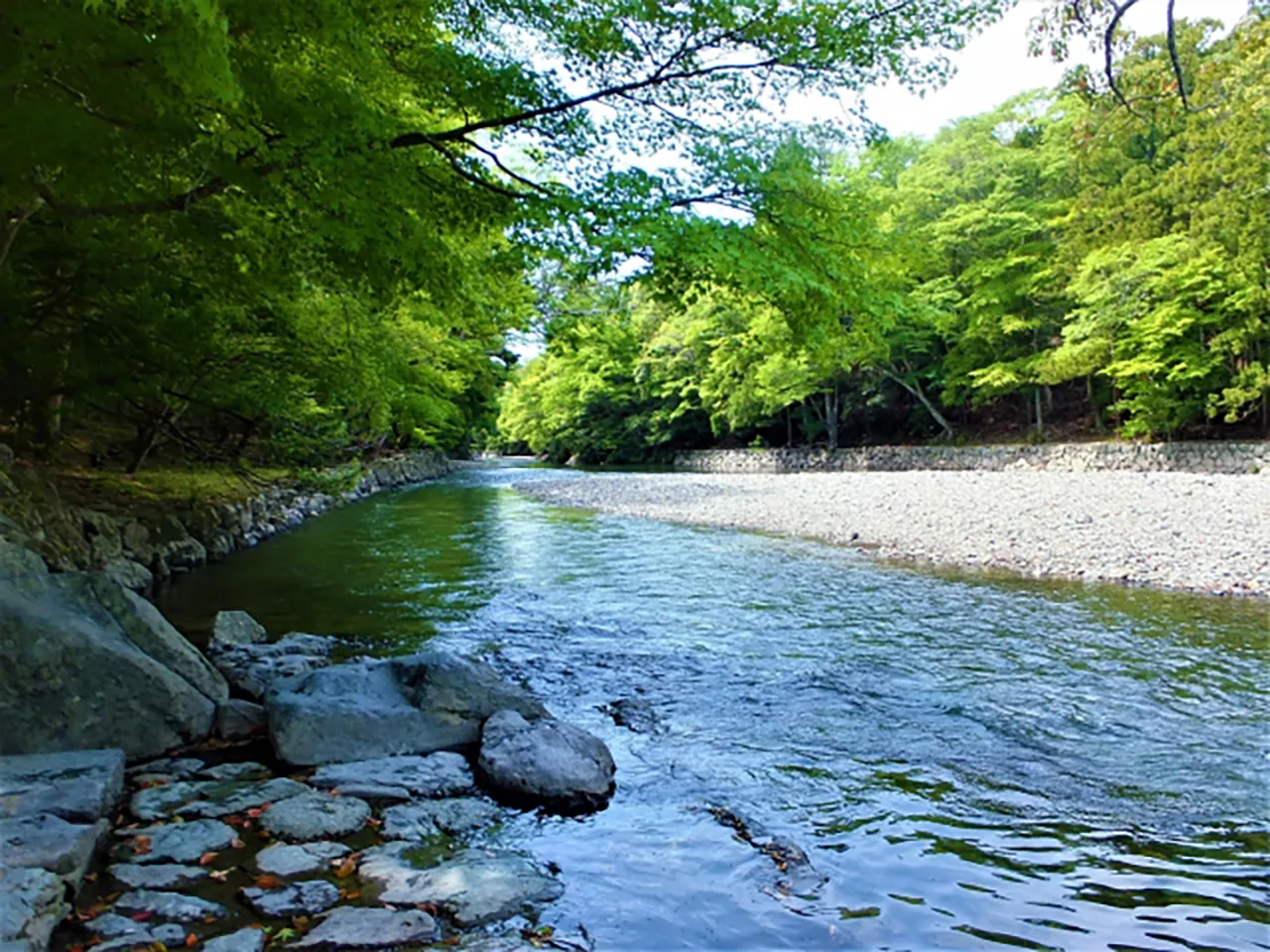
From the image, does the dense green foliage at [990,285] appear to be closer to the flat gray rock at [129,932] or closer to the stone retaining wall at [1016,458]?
the stone retaining wall at [1016,458]

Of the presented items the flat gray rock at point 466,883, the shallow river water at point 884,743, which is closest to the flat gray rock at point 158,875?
the flat gray rock at point 466,883

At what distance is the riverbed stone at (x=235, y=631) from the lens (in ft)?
23.0

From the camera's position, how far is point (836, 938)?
9.78 ft

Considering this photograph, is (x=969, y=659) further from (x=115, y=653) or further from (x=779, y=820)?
(x=115, y=653)

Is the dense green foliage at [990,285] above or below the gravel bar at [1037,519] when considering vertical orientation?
above

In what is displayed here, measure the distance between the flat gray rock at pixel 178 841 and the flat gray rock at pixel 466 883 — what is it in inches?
28.2

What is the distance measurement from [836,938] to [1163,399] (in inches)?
1042

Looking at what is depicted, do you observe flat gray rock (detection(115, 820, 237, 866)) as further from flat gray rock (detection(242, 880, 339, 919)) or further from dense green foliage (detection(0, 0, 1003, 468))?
dense green foliage (detection(0, 0, 1003, 468))

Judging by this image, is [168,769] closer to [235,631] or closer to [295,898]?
[295,898]

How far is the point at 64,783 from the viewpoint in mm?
3662

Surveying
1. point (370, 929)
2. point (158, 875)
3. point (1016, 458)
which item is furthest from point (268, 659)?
point (1016, 458)

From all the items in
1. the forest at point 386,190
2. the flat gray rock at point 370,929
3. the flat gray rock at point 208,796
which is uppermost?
the forest at point 386,190

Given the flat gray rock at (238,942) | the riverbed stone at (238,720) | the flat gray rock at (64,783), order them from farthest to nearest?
1. the riverbed stone at (238,720)
2. the flat gray rock at (64,783)
3. the flat gray rock at (238,942)

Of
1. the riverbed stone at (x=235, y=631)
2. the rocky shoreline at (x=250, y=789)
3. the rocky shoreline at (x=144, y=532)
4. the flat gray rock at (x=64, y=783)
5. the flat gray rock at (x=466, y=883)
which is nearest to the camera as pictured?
the rocky shoreline at (x=250, y=789)
